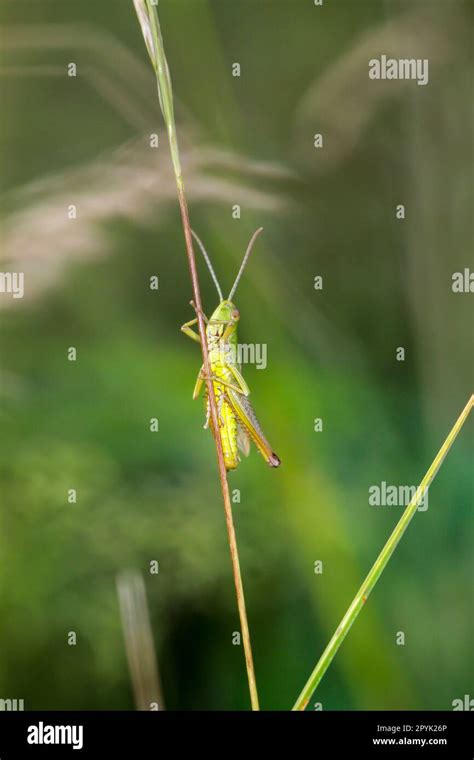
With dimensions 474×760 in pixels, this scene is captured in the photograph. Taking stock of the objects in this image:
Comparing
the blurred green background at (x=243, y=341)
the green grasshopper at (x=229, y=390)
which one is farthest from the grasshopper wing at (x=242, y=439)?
the blurred green background at (x=243, y=341)

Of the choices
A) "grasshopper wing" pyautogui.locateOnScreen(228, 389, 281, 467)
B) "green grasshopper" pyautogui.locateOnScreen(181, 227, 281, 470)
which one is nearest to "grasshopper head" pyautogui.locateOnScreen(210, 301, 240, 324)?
"green grasshopper" pyautogui.locateOnScreen(181, 227, 281, 470)

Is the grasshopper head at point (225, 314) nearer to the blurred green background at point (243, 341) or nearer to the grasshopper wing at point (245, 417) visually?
the grasshopper wing at point (245, 417)

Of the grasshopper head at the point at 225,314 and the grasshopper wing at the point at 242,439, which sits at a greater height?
the grasshopper head at the point at 225,314

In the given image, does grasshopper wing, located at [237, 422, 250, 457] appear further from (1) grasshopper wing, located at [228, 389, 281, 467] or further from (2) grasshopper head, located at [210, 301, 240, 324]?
(2) grasshopper head, located at [210, 301, 240, 324]

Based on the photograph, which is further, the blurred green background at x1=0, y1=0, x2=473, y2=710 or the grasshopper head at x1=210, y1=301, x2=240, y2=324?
the blurred green background at x1=0, y1=0, x2=473, y2=710

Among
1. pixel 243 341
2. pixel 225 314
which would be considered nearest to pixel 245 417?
pixel 225 314
